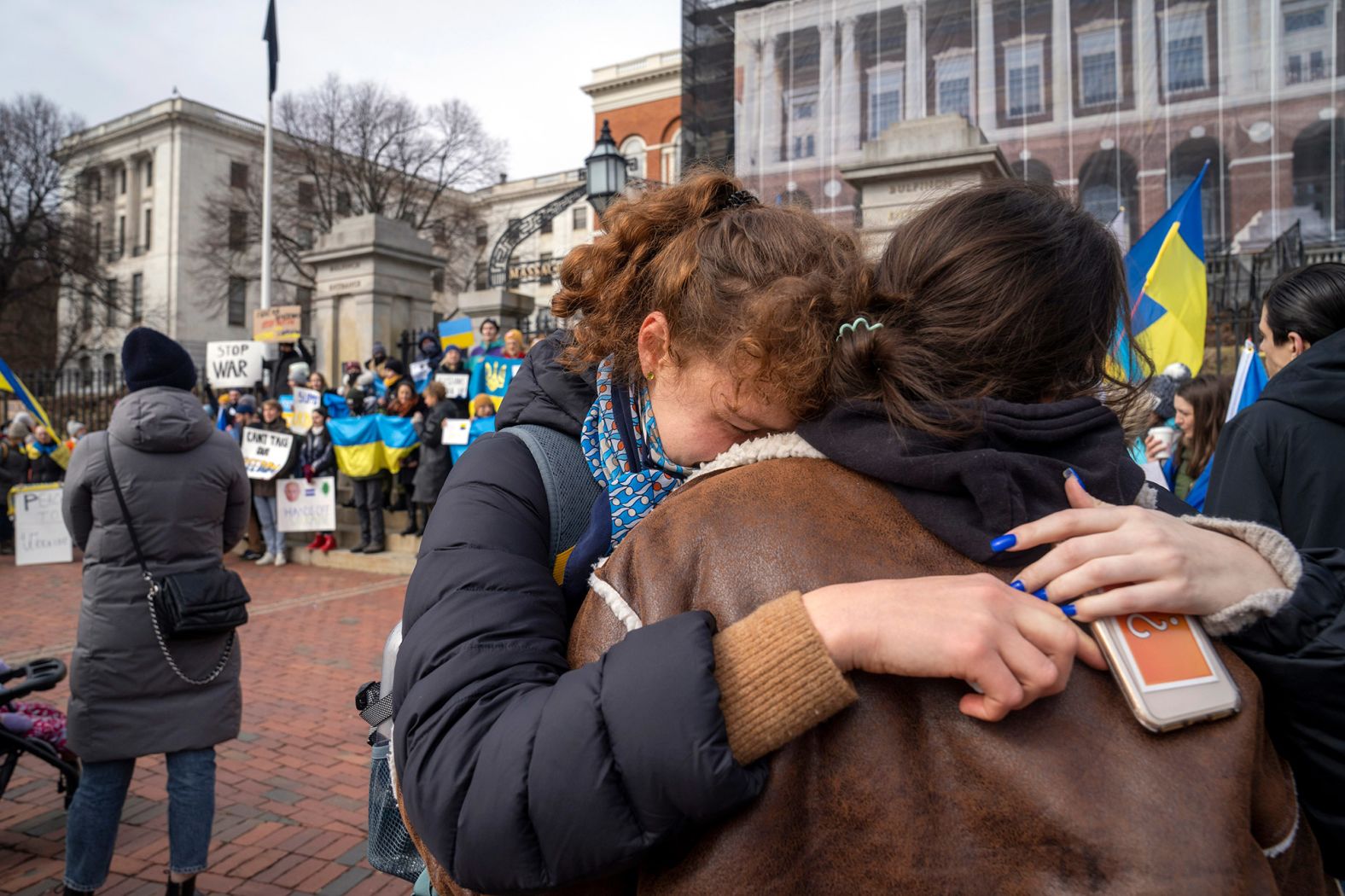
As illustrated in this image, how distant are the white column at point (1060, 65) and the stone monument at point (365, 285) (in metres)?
13.3

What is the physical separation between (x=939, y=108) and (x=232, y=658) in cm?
1944

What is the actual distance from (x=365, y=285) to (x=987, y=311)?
1389 centimetres

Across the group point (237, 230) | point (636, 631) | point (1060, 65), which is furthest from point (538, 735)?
point (237, 230)

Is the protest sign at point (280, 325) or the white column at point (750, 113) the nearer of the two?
the protest sign at point (280, 325)

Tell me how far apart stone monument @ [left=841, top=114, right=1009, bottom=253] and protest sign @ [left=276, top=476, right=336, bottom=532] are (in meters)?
7.40

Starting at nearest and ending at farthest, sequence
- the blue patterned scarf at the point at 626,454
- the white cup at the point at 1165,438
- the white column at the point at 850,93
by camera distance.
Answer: the blue patterned scarf at the point at 626,454, the white cup at the point at 1165,438, the white column at the point at 850,93

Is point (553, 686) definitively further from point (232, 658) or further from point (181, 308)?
point (181, 308)

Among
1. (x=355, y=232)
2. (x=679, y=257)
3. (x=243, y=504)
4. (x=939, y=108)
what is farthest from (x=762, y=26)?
(x=679, y=257)

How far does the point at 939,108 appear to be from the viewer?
19.1m

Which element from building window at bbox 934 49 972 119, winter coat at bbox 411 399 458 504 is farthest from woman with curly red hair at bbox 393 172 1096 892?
building window at bbox 934 49 972 119

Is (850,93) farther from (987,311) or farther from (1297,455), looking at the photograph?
(987,311)

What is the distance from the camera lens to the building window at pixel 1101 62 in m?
17.3

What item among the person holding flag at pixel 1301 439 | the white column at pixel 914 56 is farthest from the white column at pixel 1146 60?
the person holding flag at pixel 1301 439

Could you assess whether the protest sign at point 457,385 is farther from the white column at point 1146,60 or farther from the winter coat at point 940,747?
the white column at point 1146,60
